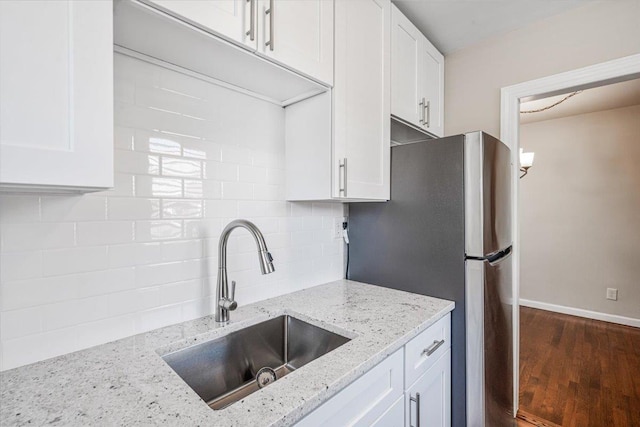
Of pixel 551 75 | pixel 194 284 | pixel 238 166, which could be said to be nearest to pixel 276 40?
pixel 238 166

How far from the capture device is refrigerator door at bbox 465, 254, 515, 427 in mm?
1309

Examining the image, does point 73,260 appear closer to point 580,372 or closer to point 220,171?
point 220,171

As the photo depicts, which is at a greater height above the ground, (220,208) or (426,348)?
(220,208)

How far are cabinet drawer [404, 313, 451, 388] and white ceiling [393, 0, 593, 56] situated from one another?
5.31 feet

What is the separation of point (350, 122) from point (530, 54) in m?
1.37

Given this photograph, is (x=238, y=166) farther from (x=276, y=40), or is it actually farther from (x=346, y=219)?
(x=346, y=219)

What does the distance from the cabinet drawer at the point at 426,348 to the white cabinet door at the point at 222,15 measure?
115 cm

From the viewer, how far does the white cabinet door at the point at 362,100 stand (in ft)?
4.17

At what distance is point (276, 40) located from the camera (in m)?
1.01

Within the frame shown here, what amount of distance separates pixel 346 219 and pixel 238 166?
758 millimetres

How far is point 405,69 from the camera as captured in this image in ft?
5.57

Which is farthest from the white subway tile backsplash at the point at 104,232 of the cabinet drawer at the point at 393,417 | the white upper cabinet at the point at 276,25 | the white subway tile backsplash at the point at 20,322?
the cabinet drawer at the point at 393,417

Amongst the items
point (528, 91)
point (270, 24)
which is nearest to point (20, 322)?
point (270, 24)

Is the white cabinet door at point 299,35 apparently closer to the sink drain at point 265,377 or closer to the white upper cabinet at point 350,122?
the white upper cabinet at point 350,122
